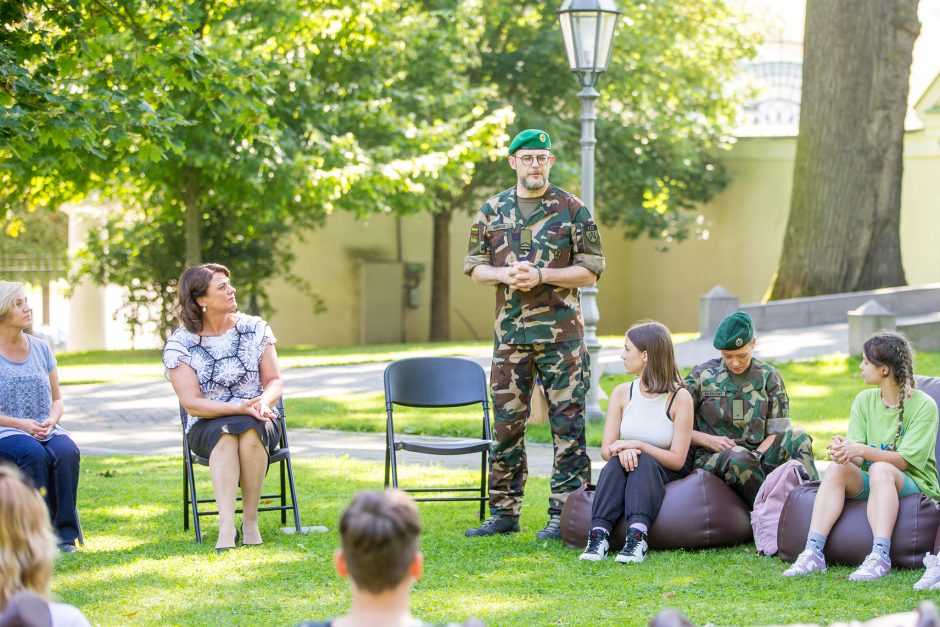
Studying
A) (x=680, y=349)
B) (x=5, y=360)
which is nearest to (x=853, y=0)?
(x=680, y=349)

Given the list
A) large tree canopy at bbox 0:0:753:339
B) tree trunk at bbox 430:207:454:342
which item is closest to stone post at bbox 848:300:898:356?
large tree canopy at bbox 0:0:753:339

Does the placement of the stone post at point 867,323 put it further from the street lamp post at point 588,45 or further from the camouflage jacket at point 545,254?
the camouflage jacket at point 545,254

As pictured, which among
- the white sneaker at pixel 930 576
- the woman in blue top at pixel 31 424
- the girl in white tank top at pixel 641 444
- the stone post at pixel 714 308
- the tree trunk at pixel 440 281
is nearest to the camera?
the white sneaker at pixel 930 576

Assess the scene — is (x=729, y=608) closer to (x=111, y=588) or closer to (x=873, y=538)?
(x=873, y=538)

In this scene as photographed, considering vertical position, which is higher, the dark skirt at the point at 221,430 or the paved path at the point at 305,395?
the dark skirt at the point at 221,430

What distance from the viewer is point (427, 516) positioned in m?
7.61

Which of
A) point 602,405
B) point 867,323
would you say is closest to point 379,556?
point 602,405

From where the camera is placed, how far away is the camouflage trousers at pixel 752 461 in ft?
21.5

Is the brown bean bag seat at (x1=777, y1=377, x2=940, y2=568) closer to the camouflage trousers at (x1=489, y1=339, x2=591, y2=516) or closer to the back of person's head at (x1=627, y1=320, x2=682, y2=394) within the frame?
the back of person's head at (x1=627, y1=320, x2=682, y2=394)

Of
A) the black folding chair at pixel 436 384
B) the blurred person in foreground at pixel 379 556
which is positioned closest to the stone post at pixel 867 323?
the black folding chair at pixel 436 384

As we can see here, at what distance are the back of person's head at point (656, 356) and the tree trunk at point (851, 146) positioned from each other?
42.4ft

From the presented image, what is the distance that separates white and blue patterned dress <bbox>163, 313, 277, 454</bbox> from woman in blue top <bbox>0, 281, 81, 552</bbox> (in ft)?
2.15

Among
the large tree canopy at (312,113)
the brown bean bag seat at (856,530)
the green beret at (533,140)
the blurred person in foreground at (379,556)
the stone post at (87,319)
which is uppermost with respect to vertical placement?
the large tree canopy at (312,113)

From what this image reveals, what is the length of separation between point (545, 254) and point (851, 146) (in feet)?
42.7
